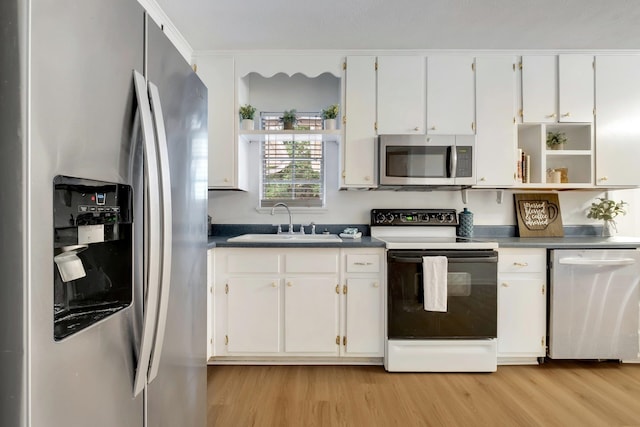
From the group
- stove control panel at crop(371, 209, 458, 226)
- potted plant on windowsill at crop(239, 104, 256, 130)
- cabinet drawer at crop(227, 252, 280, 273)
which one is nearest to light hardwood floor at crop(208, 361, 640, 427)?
cabinet drawer at crop(227, 252, 280, 273)

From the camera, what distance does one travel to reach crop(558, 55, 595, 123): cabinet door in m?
2.79

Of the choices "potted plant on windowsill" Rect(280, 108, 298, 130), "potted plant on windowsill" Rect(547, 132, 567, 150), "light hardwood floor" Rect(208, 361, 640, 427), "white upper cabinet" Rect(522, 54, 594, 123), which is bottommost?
"light hardwood floor" Rect(208, 361, 640, 427)

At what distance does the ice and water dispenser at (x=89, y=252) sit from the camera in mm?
643

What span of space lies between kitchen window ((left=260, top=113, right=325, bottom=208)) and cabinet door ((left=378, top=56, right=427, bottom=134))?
656mm

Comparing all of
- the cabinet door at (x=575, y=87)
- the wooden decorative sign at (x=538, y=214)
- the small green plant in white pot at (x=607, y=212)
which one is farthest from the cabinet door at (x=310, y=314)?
the small green plant in white pot at (x=607, y=212)

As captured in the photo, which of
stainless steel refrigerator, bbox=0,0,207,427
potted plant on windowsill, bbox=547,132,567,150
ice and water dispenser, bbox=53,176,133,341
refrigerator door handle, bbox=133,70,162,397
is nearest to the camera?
stainless steel refrigerator, bbox=0,0,207,427

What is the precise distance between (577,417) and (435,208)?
1.70 m

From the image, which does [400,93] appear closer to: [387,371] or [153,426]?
[387,371]

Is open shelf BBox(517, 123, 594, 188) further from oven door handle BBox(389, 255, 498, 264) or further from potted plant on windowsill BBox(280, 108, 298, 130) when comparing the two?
potted plant on windowsill BBox(280, 108, 298, 130)

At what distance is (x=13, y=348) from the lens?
540mm

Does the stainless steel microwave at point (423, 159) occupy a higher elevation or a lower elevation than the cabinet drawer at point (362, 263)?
higher

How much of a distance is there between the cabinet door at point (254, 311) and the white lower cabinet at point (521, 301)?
1625 millimetres

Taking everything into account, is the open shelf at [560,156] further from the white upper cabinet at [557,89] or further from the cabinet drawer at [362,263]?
the cabinet drawer at [362,263]

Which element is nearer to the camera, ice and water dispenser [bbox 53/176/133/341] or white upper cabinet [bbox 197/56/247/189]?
ice and water dispenser [bbox 53/176/133/341]
